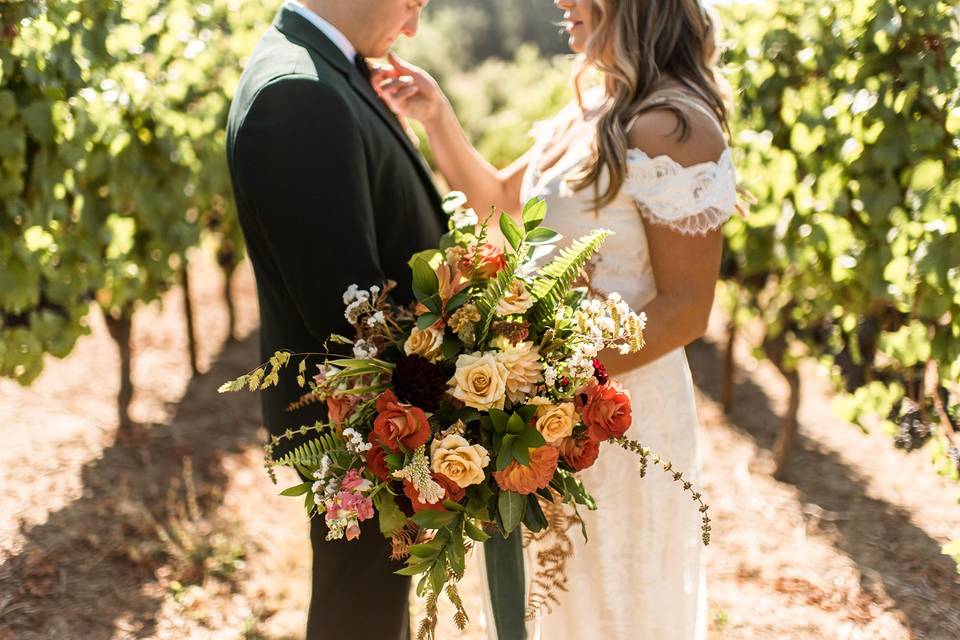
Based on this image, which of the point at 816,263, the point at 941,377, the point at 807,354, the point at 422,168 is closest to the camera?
the point at 422,168

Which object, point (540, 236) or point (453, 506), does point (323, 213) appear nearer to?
point (540, 236)

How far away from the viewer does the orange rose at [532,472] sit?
1.67 metres

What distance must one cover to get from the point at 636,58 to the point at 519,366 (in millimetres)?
1034

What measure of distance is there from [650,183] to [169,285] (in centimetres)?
351

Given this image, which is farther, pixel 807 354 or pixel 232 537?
pixel 807 354

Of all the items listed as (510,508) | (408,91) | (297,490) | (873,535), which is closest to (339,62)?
(408,91)

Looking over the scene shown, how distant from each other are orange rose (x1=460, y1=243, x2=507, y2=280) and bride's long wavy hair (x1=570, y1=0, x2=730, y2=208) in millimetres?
580

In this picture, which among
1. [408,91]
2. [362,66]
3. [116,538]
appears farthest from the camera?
[116,538]

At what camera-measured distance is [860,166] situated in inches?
136

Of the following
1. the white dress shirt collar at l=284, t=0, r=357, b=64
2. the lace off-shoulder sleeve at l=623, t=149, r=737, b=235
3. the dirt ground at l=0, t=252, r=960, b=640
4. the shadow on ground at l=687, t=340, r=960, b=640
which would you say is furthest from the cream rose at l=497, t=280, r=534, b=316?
the shadow on ground at l=687, t=340, r=960, b=640

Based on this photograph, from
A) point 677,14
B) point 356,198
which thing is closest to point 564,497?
point 356,198

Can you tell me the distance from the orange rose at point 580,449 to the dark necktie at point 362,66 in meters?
1.20

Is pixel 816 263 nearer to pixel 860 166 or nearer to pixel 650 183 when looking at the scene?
pixel 860 166

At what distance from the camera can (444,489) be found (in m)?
1.65
